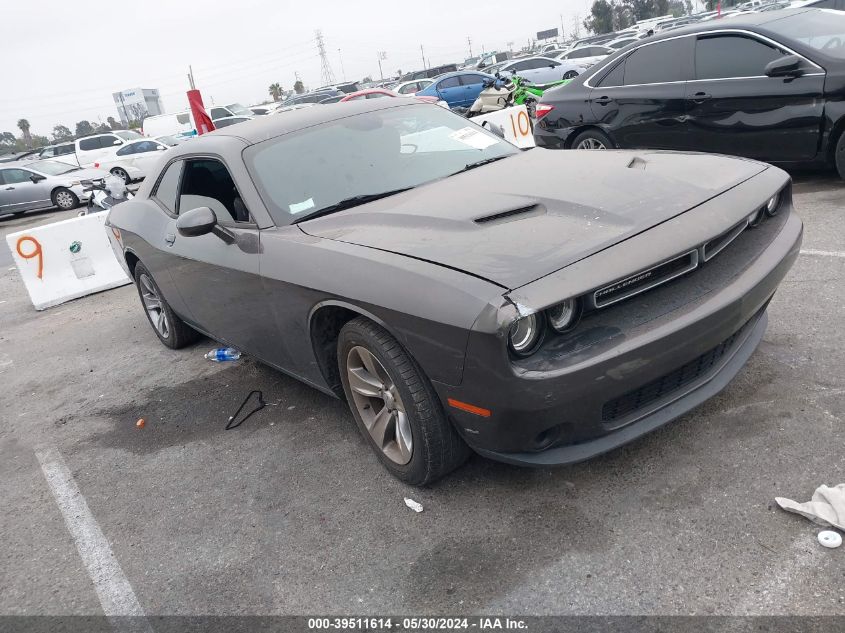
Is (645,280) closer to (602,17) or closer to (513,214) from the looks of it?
(513,214)

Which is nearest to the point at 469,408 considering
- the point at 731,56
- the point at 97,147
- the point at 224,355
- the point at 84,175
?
the point at 224,355

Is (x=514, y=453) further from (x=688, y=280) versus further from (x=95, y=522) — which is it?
(x=95, y=522)

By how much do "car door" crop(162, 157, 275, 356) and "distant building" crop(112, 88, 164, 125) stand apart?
311 feet

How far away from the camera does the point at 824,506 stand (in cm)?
238

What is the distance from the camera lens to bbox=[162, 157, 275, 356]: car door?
3.54 m

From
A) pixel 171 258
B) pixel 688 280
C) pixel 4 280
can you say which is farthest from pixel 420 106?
pixel 4 280

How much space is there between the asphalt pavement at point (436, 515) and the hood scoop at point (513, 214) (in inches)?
42.7

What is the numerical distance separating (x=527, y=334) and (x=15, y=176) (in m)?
20.2

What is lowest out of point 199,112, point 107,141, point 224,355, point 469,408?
point 224,355

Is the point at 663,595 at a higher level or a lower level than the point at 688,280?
lower

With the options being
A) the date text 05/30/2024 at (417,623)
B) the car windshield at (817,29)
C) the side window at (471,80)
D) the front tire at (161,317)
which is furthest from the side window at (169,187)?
the side window at (471,80)

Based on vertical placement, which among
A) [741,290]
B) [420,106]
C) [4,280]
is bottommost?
[4,280]

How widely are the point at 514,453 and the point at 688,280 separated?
96 centimetres

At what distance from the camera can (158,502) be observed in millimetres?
3369
